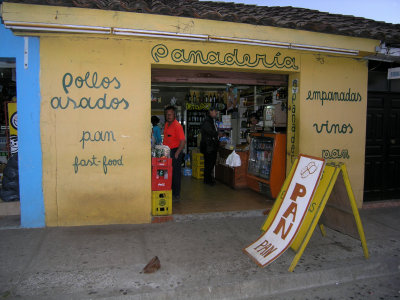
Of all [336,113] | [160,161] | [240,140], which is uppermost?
[336,113]

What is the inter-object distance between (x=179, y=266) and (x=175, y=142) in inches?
129

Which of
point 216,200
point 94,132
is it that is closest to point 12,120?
point 94,132

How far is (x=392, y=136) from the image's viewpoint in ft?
22.2

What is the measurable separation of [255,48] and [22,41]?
3.96 metres

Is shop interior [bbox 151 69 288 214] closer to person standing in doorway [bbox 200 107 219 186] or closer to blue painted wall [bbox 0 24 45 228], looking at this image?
person standing in doorway [bbox 200 107 219 186]

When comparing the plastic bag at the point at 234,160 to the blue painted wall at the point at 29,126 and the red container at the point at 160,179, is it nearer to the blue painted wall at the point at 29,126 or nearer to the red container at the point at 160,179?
the red container at the point at 160,179

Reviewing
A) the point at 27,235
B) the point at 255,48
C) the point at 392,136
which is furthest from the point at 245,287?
the point at 392,136

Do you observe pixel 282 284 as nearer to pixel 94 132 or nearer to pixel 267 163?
pixel 94 132

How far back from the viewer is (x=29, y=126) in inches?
193

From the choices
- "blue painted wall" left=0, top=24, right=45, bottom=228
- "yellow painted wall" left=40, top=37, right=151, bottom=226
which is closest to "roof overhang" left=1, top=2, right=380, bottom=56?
"blue painted wall" left=0, top=24, right=45, bottom=228

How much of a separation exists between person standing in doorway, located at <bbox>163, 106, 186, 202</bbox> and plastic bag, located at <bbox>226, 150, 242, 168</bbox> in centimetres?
160

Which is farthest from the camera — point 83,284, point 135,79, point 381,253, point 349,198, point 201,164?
point 201,164

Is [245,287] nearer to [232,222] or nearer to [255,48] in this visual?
[232,222]

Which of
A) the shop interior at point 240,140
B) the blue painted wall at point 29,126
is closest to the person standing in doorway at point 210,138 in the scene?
Answer: the shop interior at point 240,140
